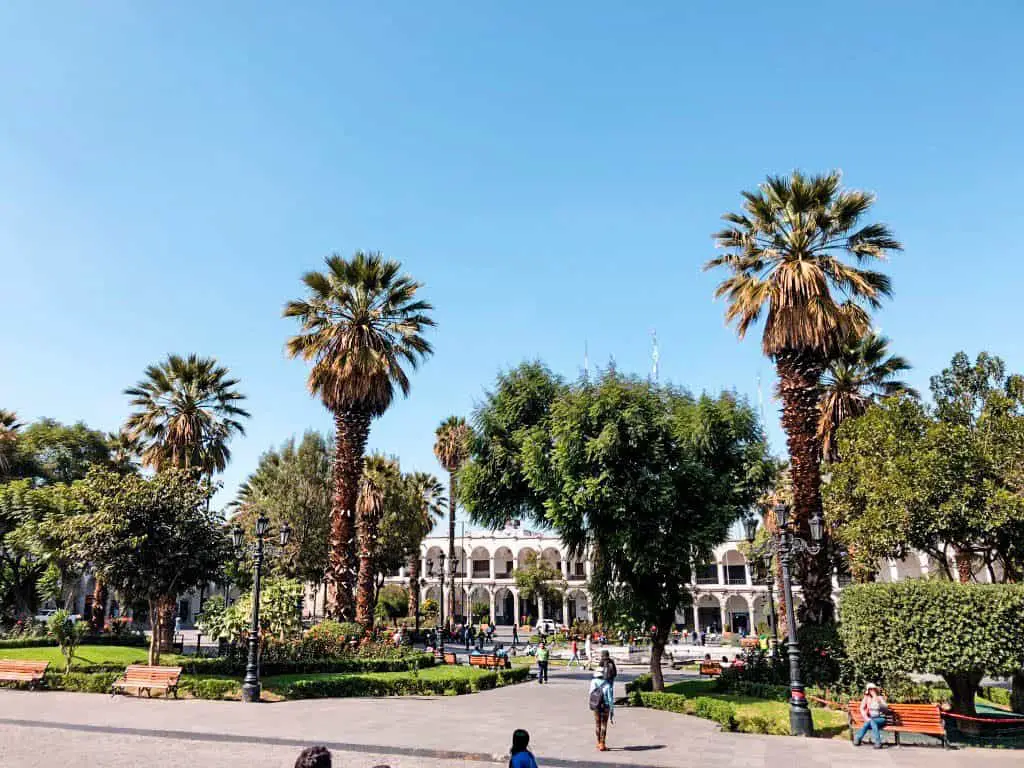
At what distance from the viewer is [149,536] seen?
1942cm

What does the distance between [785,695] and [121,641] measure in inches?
1061

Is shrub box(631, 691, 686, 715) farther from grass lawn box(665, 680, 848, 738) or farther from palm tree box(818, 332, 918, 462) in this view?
palm tree box(818, 332, 918, 462)

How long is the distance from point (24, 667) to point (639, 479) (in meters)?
17.0

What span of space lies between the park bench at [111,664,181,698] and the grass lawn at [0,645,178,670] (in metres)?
4.05

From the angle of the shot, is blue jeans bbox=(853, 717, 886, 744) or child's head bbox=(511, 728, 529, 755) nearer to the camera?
child's head bbox=(511, 728, 529, 755)

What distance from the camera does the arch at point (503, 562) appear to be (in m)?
71.3

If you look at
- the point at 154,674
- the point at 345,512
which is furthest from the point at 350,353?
the point at 154,674

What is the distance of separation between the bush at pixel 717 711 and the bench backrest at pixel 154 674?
41.3 feet

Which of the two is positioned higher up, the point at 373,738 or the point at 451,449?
the point at 451,449

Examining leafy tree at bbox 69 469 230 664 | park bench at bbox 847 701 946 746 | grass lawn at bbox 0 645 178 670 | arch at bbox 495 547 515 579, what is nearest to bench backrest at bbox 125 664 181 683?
leafy tree at bbox 69 469 230 664

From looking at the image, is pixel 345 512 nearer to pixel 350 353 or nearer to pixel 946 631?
pixel 350 353

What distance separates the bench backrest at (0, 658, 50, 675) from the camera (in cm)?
1820

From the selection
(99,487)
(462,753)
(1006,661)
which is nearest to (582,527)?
(462,753)

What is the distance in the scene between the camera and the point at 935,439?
16812mm
